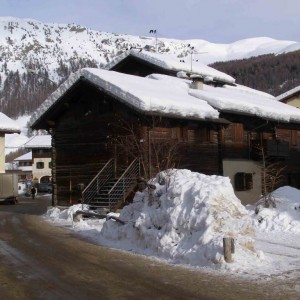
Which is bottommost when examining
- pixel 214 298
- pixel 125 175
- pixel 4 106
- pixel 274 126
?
pixel 214 298

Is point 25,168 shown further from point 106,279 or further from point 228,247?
point 106,279

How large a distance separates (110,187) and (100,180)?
1176 millimetres

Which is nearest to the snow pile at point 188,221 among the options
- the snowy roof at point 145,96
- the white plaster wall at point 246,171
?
the snowy roof at point 145,96

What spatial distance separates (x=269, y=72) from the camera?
378ft

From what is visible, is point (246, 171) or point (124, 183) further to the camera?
point (246, 171)

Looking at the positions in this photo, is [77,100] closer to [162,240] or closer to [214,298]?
[162,240]

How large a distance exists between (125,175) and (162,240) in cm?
988

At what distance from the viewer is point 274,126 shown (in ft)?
93.4

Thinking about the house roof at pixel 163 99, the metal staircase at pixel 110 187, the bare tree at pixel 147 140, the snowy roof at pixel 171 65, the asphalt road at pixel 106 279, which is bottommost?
the asphalt road at pixel 106 279

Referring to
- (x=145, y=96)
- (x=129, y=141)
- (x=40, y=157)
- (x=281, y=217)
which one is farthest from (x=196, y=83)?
(x=40, y=157)

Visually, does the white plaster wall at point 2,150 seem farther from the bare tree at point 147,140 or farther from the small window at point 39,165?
the small window at point 39,165

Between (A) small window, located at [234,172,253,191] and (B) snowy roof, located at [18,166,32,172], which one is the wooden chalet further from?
(B) snowy roof, located at [18,166,32,172]

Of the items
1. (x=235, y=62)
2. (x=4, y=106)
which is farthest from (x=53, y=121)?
(x=4, y=106)

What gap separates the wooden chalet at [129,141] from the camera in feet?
71.2
